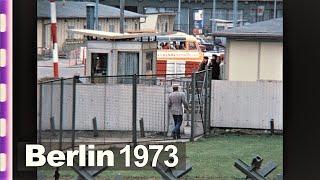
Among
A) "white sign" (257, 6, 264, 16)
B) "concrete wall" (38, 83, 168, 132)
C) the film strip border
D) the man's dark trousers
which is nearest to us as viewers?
the film strip border

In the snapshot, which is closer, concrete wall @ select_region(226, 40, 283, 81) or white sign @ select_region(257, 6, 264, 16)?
white sign @ select_region(257, 6, 264, 16)

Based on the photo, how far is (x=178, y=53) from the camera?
4.74 m

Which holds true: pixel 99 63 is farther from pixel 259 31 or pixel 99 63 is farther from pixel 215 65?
pixel 215 65

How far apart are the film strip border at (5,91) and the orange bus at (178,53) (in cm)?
61

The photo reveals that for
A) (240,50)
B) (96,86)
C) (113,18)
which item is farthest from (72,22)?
(240,50)

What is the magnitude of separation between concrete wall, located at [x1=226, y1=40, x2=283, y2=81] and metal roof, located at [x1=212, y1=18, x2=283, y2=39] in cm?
3

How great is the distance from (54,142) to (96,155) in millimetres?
154

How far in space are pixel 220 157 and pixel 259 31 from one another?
51 centimetres

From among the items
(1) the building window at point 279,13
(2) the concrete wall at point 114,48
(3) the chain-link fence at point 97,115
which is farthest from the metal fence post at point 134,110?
(1) the building window at point 279,13

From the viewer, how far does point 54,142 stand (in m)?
2.94

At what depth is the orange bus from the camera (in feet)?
10.5

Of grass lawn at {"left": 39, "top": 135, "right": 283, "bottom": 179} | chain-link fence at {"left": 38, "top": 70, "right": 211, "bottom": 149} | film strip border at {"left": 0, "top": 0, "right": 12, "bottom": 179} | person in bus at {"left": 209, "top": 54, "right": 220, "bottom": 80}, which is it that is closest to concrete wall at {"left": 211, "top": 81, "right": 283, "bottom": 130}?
person in bus at {"left": 209, "top": 54, "right": 220, "bottom": 80}

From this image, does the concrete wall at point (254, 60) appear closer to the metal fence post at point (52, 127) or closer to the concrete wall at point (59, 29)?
the concrete wall at point (59, 29)

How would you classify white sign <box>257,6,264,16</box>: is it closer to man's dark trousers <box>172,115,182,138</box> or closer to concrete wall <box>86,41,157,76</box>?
concrete wall <box>86,41,157,76</box>
